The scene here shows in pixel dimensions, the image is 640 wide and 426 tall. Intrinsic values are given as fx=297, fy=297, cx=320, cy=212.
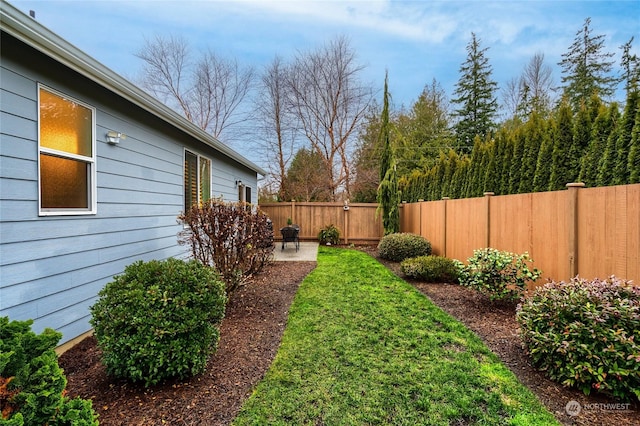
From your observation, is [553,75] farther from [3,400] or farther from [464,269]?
[3,400]

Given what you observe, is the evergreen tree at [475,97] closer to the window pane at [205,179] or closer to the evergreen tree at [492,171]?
the evergreen tree at [492,171]

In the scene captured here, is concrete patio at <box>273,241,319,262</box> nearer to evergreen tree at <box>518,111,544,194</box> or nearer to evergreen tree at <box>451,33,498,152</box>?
evergreen tree at <box>518,111,544,194</box>

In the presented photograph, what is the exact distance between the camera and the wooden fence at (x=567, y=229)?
10.0 ft

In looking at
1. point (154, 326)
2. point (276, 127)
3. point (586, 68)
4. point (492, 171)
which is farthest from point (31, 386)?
point (586, 68)

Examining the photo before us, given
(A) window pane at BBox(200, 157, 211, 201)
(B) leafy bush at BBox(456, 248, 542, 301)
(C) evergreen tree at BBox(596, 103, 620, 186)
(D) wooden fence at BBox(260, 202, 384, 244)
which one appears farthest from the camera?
(D) wooden fence at BBox(260, 202, 384, 244)

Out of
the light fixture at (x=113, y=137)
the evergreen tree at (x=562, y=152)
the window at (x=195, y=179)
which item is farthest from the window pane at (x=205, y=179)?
the evergreen tree at (x=562, y=152)

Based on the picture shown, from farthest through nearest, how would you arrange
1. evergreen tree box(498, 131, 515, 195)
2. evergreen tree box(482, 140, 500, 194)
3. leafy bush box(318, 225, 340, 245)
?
leafy bush box(318, 225, 340, 245), evergreen tree box(482, 140, 500, 194), evergreen tree box(498, 131, 515, 195)

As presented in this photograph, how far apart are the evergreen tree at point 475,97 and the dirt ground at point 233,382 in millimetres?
16341

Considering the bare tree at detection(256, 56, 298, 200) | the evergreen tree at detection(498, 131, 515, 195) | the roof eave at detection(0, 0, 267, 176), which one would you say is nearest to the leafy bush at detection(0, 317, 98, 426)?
the roof eave at detection(0, 0, 267, 176)

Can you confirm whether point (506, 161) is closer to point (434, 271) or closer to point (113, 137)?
point (434, 271)

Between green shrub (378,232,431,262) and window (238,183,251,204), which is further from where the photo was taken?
window (238,183,251,204)

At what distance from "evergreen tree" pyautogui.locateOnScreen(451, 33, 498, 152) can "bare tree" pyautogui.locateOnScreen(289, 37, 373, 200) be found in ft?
20.3

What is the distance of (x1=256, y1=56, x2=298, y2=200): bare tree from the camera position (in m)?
17.4

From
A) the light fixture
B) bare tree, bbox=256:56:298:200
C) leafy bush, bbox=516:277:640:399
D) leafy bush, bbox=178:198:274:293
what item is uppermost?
bare tree, bbox=256:56:298:200
